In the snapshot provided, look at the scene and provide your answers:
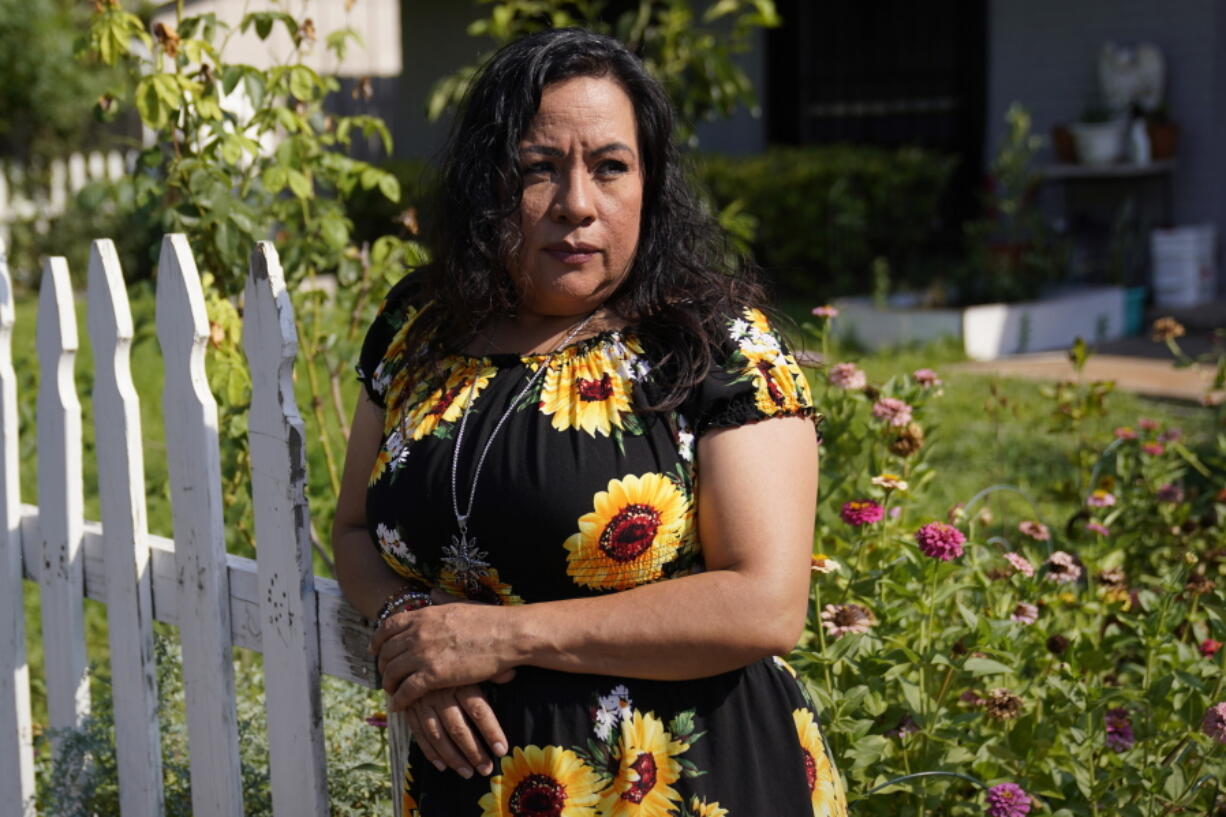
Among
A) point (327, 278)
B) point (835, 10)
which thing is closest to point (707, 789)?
point (327, 278)

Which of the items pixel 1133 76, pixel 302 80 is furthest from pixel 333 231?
pixel 1133 76

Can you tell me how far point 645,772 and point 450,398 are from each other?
0.56m

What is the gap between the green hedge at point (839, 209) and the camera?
9.08 meters

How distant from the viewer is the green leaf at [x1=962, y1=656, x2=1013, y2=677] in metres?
2.22

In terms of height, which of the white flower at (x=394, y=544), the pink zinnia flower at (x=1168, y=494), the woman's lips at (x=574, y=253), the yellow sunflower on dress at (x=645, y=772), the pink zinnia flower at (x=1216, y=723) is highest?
the woman's lips at (x=574, y=253)

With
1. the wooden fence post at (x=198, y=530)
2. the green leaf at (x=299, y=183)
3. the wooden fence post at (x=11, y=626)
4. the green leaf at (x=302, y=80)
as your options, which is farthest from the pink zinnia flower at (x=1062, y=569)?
the wooden fence post at (x=11, y=626)

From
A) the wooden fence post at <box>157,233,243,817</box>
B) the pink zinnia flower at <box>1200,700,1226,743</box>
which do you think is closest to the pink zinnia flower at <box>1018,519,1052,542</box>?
the pink zinnia flower at <box>1200,700,1226,743</box>

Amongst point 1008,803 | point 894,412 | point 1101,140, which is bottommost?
point 1008,803

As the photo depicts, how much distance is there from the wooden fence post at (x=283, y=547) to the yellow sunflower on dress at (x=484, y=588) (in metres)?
0.40

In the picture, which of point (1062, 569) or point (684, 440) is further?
point (1062, 569)

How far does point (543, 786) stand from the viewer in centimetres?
179

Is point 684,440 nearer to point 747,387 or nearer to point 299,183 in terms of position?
point 747,387

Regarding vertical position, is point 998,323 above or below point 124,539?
above

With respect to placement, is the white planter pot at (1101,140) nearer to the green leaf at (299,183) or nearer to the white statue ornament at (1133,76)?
the white statue ornament at (1133,76)
